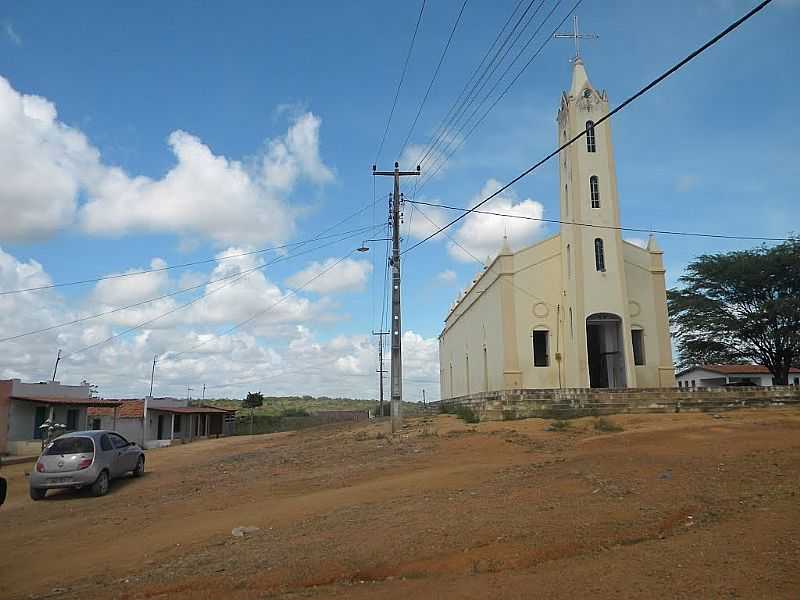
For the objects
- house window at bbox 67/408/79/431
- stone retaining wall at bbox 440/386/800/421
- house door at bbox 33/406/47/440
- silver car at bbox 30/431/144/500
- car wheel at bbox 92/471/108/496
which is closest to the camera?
silver car at bbox 30/431/144/500

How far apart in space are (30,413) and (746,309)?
40091 mm

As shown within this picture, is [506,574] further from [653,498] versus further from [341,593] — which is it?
[653,498]

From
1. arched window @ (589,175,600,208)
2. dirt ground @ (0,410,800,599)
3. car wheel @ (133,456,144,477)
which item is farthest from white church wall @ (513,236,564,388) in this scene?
car wheel @ (133,456,144,477)

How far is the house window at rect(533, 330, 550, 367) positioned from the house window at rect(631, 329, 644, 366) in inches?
161

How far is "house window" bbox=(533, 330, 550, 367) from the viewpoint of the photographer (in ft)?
104

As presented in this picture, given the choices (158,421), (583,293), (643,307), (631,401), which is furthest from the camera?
(158,421)

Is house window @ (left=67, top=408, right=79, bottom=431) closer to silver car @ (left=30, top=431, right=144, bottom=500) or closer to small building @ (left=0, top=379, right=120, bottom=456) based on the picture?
small building @ (left=0, top=379, right=120, bottom=456)

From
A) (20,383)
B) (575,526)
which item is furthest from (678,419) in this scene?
(20,383)

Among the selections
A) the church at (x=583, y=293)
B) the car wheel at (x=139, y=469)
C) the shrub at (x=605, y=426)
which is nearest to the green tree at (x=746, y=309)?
the church at (x=583, y=293)

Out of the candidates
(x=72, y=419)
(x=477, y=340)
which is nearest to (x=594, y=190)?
(x=477, y=340)

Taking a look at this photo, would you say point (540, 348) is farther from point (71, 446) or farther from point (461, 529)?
point (461, 529)

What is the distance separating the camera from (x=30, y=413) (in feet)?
108

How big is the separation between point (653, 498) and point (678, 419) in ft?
42.5

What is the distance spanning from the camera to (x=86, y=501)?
46.8ft
